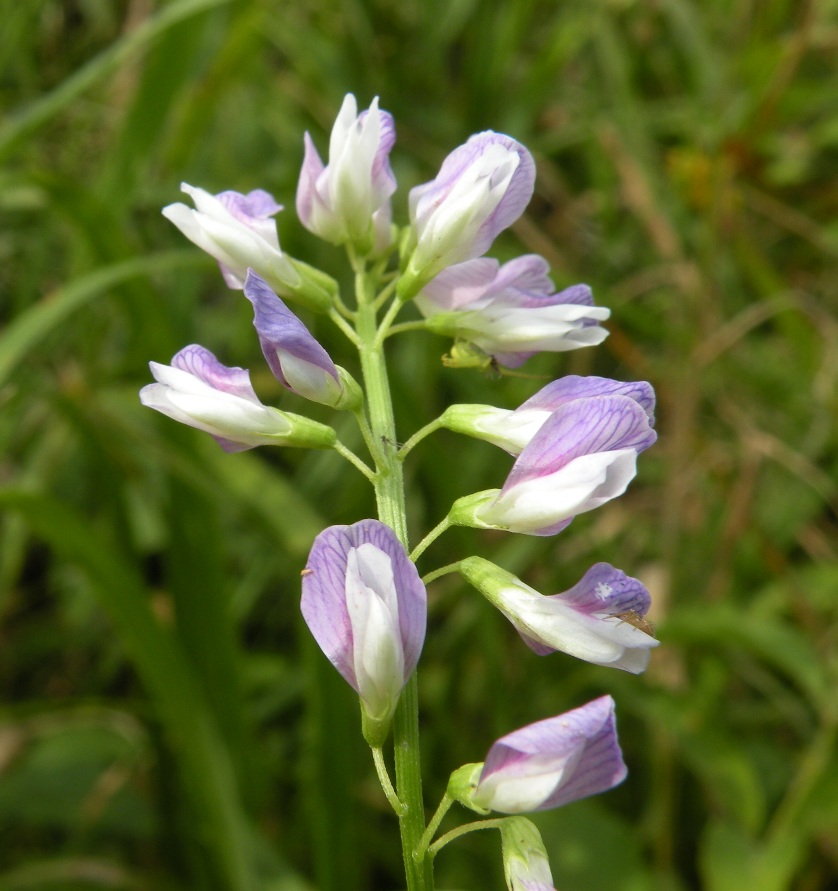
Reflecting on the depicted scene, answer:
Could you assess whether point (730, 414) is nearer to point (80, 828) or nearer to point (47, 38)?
point (80, 828)

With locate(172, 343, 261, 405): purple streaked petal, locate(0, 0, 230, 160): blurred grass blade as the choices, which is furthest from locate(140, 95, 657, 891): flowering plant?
locate(0, 0, 230, 160): blurred grass blade

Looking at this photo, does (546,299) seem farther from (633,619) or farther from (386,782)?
(386,782)

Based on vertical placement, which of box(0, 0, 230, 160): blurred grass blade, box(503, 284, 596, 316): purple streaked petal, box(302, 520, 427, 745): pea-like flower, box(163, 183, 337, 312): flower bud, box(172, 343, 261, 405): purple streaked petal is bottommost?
box(302, 520, 427, 745): pea-like flower

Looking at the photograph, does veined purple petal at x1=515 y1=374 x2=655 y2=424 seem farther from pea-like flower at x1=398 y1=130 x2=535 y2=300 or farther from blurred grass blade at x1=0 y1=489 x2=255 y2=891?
blurred grass blade at x1=0 y1=489 x2=255 y2=891

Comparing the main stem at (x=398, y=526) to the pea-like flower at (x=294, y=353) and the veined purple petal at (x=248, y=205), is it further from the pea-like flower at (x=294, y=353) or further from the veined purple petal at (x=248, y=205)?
the veined purple petal at (x=248, y=205)

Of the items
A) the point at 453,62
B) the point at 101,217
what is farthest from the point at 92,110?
the point at 453,62
